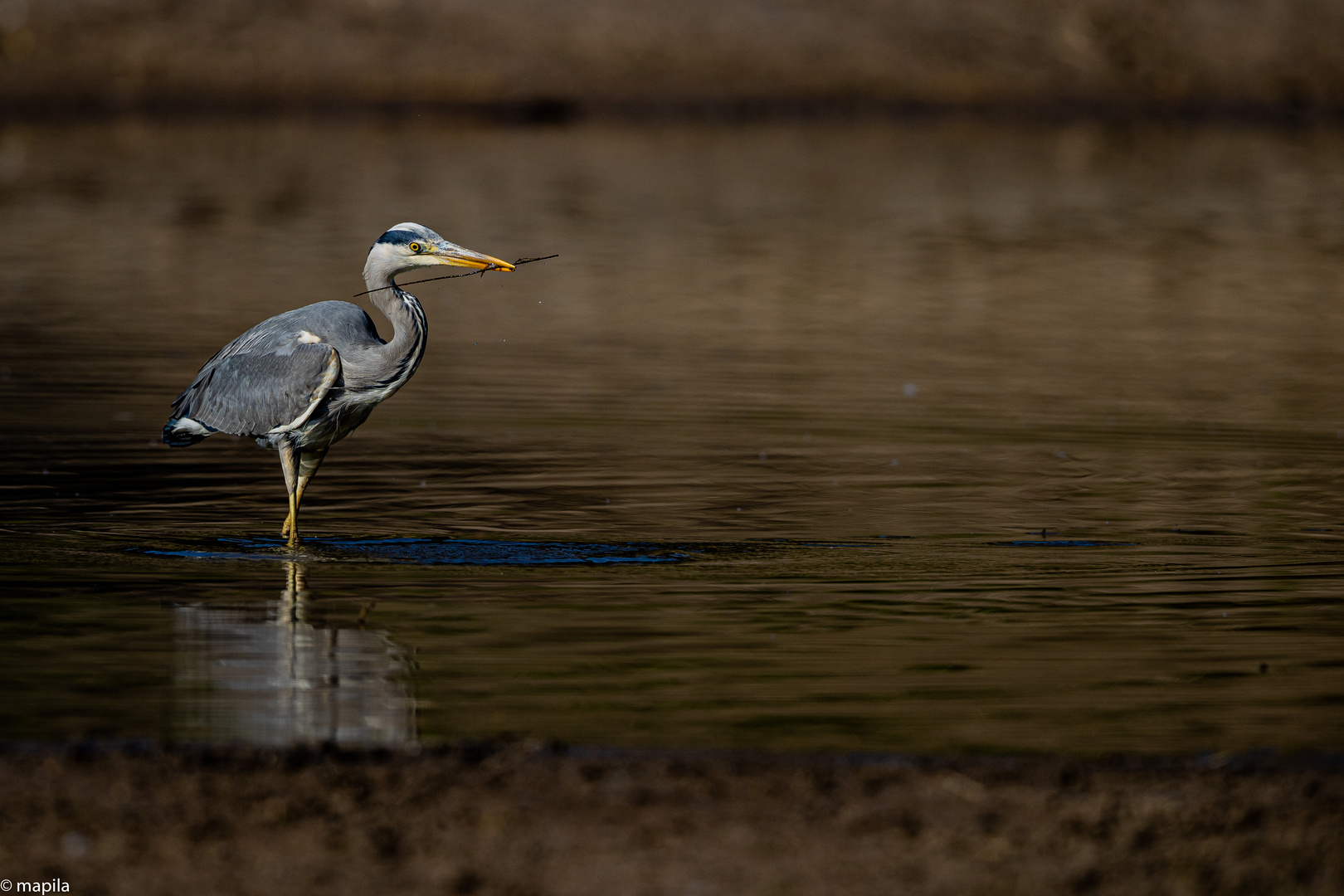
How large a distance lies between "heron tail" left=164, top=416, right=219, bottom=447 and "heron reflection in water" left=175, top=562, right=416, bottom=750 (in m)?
2.34

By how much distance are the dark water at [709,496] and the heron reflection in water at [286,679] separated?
0.03m

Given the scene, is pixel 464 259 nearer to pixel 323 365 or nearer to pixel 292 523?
pixel 323 365

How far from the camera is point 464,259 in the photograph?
12.0 metres

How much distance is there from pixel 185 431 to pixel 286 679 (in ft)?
14.3

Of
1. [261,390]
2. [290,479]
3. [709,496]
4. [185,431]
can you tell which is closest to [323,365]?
[261,390]

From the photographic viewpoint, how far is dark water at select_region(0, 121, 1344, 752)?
898cm

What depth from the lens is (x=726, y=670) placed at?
9.42m

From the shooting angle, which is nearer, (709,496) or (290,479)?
(290,479)

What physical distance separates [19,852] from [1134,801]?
12.5 feet

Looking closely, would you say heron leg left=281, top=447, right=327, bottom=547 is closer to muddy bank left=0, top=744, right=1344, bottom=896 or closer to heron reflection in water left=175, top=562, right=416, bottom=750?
heron reflection in water left=175, top=562, right=416, bottom=750

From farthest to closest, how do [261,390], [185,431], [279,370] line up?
[185,431]
[261,390]
[279,370]

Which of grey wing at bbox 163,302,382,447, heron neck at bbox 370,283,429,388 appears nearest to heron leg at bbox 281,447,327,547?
grey wing at bbox 163,302,382,447

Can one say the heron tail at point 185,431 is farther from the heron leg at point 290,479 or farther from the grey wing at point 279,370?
the heron leg at point 290,479
